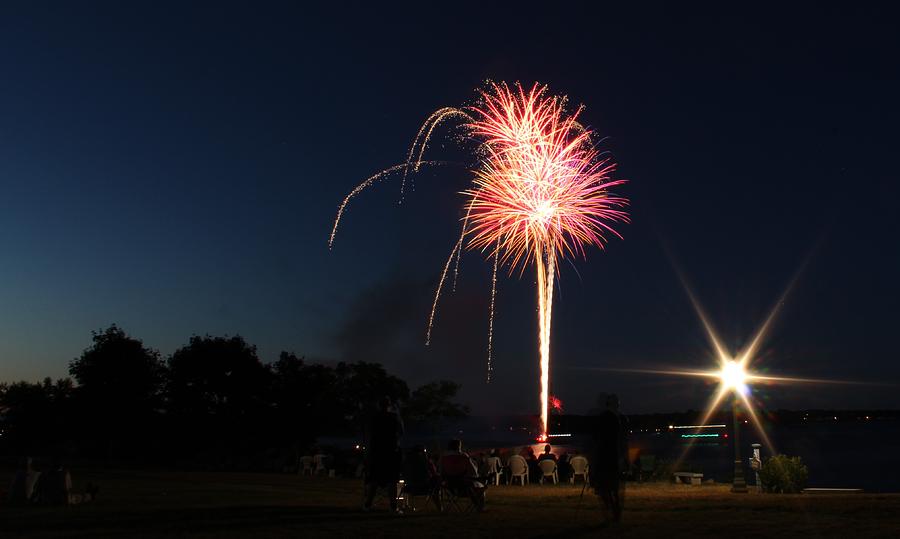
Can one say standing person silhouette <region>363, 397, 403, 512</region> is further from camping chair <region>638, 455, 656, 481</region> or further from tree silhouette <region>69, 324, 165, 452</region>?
tree silhouette <region>69, 324, 165, 452</region>

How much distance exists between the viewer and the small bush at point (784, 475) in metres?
17.6

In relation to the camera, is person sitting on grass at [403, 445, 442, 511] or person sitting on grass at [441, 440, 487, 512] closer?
person sitting on grass at [403, 445, 442, 511]

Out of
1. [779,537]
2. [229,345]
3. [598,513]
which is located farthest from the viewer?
[229,345]

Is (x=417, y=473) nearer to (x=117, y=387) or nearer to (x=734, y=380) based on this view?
(x=734, y=380)

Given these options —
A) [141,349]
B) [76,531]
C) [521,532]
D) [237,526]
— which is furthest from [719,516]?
[141,349]

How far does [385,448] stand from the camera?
1277cm

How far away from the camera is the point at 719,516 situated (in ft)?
41.0

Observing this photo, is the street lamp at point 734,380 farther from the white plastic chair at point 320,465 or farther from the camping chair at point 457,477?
the white plastic chair at point 320,465

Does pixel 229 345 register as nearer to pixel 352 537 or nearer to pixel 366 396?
pixel 366 396

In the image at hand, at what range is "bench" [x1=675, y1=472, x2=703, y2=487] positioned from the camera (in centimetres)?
2141

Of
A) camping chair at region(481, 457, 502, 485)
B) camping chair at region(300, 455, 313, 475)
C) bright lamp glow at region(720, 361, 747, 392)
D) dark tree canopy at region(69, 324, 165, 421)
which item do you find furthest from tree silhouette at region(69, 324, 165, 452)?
bright lamp glow at region(720, 361, 747, 392)

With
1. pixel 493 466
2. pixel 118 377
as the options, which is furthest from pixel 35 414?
pixel 493 466

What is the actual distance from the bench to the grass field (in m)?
3.07

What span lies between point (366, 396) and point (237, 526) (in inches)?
1386
